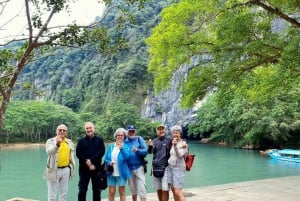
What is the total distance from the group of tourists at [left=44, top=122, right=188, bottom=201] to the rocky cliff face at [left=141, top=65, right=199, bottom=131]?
4160cm

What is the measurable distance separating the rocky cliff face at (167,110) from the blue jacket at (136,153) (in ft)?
136

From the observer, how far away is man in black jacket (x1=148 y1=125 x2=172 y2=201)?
14.1 feet

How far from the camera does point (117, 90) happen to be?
193 ft

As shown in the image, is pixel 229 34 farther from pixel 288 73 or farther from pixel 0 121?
pixel 0 121

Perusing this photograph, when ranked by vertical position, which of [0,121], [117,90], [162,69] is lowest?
[0,121]

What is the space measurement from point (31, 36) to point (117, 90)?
55548 millimetres

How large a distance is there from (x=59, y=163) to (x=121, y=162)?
705mm

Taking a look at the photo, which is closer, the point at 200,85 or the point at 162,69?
the point at 200,85

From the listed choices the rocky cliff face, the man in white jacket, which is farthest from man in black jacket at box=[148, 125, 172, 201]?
the rocky cliff face

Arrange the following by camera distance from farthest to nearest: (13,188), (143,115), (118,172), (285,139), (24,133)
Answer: (143,115) → (24,133) → (285,139) → (13,188) → (118,172)

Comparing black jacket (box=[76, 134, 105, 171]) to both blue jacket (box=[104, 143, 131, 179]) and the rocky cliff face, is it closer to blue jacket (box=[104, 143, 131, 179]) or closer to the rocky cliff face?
blue jacket (box=[104, 143, 131, 179])

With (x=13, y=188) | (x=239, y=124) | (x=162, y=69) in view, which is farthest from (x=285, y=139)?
(x=162, y=69)

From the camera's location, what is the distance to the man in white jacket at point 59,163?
4.10 meters

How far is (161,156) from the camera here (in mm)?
4305
